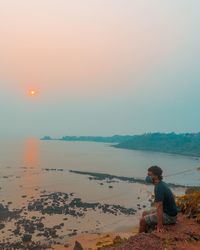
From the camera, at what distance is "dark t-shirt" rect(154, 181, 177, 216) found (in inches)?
342

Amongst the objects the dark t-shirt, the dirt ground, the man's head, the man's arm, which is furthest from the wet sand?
the man's head

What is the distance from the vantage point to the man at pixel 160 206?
8.62m

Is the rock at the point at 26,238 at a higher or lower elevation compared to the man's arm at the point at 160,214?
lower

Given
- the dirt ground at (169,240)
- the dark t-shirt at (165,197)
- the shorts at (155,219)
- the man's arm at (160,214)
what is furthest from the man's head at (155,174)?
the dirt ground at (169,240)

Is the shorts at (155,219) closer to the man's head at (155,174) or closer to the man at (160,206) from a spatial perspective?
the man at (160,206)

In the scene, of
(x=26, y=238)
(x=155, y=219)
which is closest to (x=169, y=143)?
(x=26, y=238)

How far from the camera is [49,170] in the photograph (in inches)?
3196

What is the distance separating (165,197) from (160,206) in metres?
0.37

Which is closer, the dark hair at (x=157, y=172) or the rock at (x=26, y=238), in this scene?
the dark hair at (x=157, y=172)

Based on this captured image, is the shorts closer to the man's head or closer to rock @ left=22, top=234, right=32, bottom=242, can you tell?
the man's head

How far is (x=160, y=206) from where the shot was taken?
8578 millimetres

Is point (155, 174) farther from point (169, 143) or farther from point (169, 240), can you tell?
point (169, 143)

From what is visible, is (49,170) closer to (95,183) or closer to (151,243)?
(95,183)

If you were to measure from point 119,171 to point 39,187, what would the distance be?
3012 centimetres
